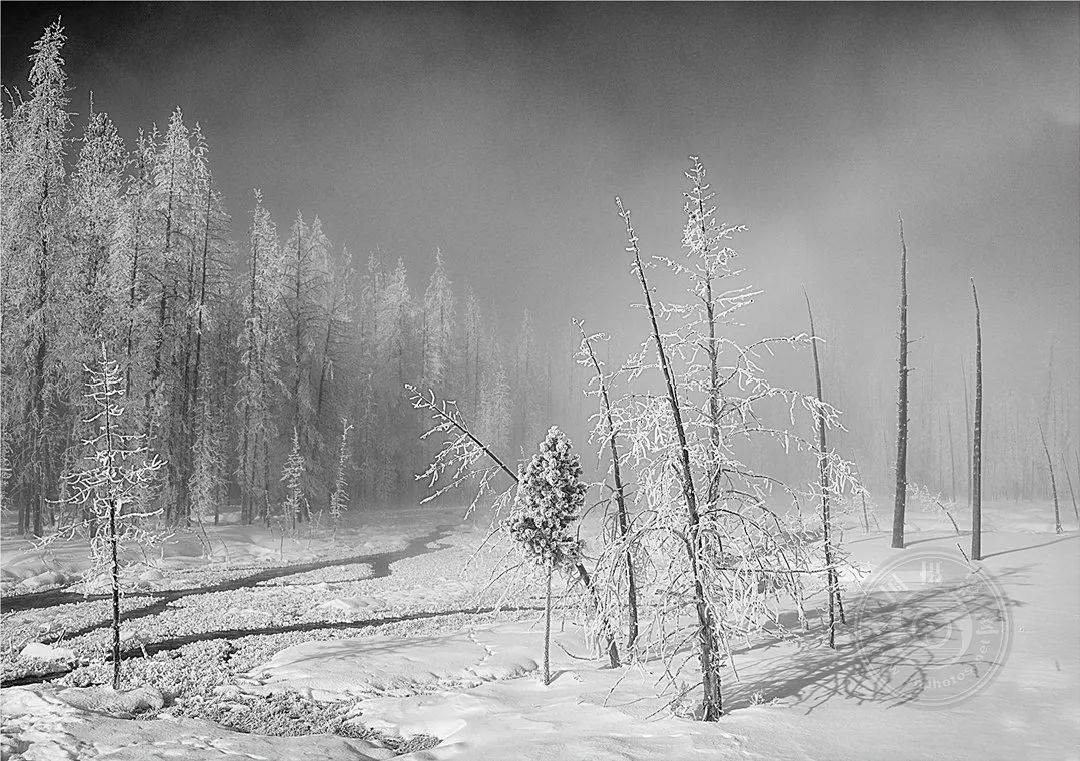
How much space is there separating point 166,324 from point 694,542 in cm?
3414

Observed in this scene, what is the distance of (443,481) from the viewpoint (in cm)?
6341

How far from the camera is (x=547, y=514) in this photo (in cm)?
1273

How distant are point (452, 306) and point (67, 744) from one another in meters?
56.9

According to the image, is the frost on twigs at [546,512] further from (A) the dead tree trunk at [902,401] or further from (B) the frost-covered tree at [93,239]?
(B) the frost-covered tree at [93,239]

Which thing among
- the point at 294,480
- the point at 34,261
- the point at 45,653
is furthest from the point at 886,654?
the point at 34,261

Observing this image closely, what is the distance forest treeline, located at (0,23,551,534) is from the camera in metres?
27.2

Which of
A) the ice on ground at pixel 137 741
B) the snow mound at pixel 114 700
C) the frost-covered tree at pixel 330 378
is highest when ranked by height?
the frost-covered tree at pixel 330 378

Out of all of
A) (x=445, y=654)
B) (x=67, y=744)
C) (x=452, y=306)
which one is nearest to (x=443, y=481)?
(x=452, y=306)

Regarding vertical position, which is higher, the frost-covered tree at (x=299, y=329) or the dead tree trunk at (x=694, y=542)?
the frost-covered tree at (x=299, y=329)

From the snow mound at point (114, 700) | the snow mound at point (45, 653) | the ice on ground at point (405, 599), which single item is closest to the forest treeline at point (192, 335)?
the snow mound at point (45, 653)

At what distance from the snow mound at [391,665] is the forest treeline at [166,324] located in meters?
13.5

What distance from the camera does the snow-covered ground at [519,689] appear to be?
8.47m

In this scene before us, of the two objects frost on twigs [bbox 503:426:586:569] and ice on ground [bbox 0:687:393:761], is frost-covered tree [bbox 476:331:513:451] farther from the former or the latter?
ice on ground [bbox 0:687:393:761]

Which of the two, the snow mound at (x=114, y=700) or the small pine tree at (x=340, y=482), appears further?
the small pine tree at (x=340, y=482)
